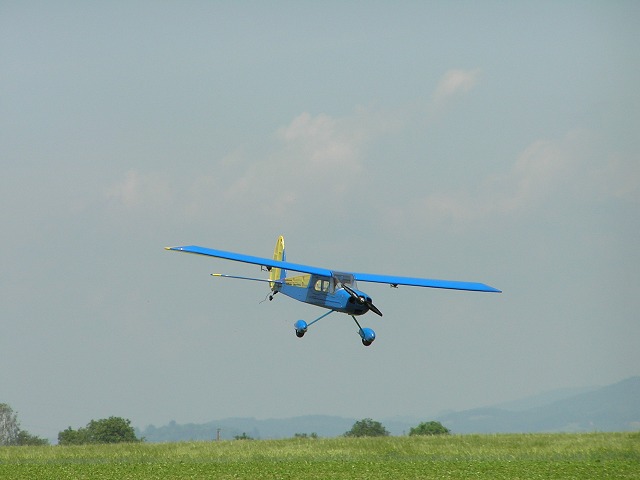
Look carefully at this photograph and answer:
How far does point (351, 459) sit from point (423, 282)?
1171cm

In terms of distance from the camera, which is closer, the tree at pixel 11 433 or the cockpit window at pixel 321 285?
the cockpit window at pixel 321 285

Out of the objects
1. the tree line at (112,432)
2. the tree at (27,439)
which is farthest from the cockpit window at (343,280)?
the tree at (27,439)

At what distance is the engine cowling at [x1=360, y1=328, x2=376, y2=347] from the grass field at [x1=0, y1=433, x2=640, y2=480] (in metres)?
4.33

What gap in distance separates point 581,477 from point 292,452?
13232 mm

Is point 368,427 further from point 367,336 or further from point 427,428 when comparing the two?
point 367,336

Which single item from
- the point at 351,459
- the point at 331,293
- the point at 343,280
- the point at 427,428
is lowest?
the point at 351,459

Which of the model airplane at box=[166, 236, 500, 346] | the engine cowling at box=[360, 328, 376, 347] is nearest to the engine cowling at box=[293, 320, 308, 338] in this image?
the model airplane at box=[166, 236, 500, 346]

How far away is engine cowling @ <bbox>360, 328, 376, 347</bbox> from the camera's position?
142 ft

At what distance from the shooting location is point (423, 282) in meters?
49.2

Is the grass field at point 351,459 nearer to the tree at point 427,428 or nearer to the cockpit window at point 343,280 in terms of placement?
the cockpit window at point 343,280

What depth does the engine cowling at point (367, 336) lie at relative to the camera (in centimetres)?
4338

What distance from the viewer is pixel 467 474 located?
3428 centimetres

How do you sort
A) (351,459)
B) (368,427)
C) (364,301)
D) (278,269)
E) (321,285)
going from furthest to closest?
(368,427)
(278,269)
(321,285)
(364,301)
(351,459)

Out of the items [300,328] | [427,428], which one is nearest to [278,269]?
[300,328]
